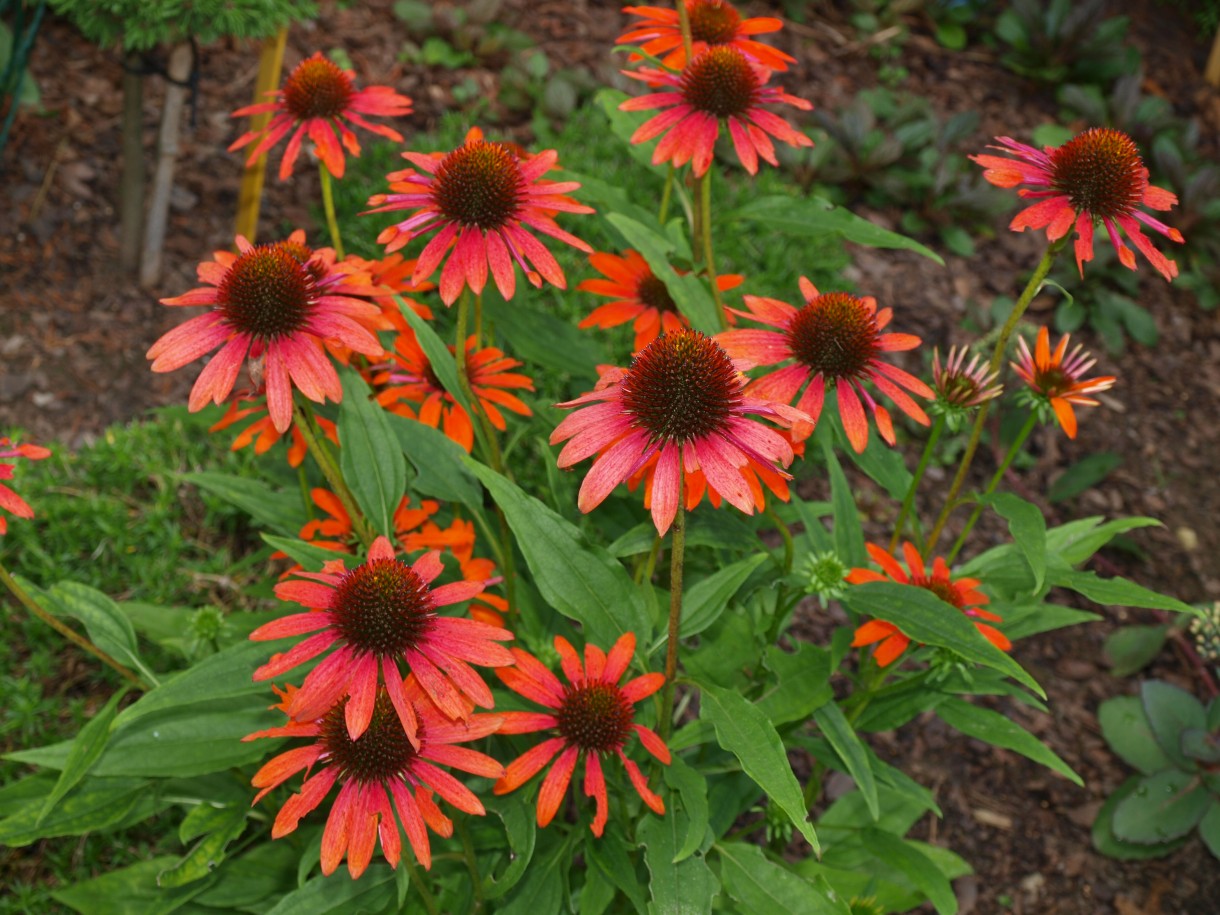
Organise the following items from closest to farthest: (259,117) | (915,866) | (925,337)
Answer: (915,866)
(259,117)
(925,337)

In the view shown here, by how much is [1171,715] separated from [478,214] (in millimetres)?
2354

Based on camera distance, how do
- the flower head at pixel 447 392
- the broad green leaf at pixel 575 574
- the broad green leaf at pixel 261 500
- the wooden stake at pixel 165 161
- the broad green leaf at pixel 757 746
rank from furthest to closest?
the wooden stake at pixel 165 161 < the broad green leaf at pixel 261 500 < the flower head at pixel 447 392 < the broad green leaf at pixel 575 574 < the broad green leaf at pixel 757 746

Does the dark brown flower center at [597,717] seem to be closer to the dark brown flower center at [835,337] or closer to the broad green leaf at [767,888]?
the broad green leaf at [767,888]

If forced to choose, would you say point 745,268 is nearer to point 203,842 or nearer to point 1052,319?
point 1052,319

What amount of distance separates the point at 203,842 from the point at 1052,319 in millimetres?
3754

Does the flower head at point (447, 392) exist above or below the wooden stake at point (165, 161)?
above

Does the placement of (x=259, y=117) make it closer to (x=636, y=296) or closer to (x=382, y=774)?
(x=636, y=296)

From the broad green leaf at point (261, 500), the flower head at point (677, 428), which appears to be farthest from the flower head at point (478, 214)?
the broad green leaf at point (261, 500)

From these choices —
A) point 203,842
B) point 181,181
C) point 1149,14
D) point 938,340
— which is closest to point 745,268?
point 938,340

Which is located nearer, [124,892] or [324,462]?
[324,462]

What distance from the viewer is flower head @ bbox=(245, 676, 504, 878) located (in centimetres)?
151

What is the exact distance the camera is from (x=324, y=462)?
1.77 meters

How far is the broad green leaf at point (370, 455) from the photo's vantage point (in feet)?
6.22

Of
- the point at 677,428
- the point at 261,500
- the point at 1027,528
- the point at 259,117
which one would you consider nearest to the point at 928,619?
the point at 1027,528
